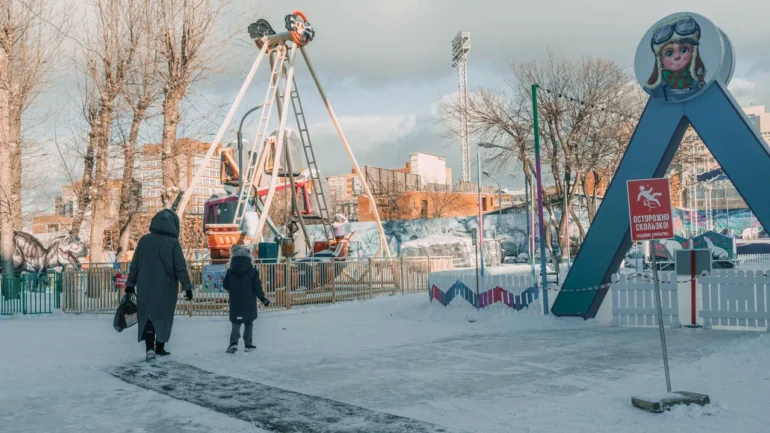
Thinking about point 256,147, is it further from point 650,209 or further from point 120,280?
point 650,209

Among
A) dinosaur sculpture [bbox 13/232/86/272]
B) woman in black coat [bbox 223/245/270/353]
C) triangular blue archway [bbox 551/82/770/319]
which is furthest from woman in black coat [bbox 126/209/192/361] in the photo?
dinosaur sculpture [bbox 13/232/86/272]

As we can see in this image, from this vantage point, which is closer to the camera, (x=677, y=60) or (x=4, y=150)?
(x=677, y=60)

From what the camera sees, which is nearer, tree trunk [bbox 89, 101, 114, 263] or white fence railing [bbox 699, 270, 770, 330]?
white fence railing [bbox 699, 270, 770, 330]

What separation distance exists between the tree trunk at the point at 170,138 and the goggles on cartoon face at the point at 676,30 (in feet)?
48.1

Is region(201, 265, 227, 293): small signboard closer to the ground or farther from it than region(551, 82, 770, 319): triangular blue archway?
closer to the ground

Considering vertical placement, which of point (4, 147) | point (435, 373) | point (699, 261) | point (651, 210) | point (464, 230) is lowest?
point (435, 373)

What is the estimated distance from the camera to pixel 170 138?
2117cm

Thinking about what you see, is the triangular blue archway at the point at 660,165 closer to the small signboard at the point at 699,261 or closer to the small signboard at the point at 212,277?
the small signboard at the point at 699,261

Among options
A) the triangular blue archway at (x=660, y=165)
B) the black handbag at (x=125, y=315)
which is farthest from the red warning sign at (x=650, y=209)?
the black handbag at (x=125, y=315)

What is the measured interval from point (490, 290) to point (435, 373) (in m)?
6.43

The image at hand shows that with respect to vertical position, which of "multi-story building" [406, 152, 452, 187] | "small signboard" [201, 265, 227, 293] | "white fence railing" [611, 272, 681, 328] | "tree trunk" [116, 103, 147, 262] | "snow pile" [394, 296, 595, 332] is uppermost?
"multi-story building" [406, 152, 452, 187]

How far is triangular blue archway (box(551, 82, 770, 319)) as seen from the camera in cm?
1091

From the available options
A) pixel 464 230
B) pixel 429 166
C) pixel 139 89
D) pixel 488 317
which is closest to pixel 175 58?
Answer: pixel 139 89

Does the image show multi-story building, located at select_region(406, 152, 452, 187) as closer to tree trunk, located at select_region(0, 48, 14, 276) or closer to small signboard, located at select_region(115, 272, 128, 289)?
tree trunk, located at select_region(0, 48, 14, 276)
